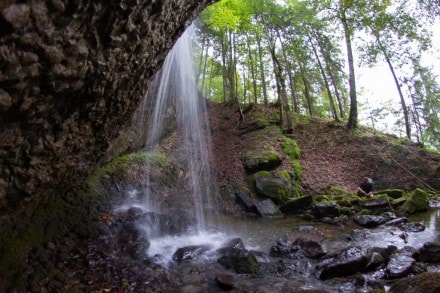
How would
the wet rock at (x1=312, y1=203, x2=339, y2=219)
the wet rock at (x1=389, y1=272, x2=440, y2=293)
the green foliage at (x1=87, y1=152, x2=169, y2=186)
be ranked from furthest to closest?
1. the wet rock at (x1=312, y1=203, x2=339, y2=219)
2. the green foliage at (x1=87, y1=152, x2=169, y2=186)
3. the wet rock at (x1=389, y1=272, x2=440, y2=293)

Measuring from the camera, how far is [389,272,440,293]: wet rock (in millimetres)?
3736

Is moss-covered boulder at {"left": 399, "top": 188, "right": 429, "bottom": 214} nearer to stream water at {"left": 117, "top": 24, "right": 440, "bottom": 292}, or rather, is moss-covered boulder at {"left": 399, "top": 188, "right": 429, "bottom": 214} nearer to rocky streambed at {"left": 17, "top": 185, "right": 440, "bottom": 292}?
→ stream water at {"left": 117, "top": 24, "right": 440, "bottom": 292}

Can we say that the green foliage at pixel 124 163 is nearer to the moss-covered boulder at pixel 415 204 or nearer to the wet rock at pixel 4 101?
the wet rock at pixel 4 101

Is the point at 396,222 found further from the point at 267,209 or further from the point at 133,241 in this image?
the point at 133,241

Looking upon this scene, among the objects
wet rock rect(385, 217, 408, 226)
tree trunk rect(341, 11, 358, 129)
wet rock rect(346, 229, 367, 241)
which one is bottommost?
wet rock rect(346, 229, 367, 241)

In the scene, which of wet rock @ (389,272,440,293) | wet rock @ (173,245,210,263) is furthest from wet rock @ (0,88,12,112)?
wet rock @ (389,272,440,293)

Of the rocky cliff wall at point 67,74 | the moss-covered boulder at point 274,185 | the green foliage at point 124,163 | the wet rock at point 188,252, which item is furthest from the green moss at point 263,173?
the rocky cliff wall at point 67,74

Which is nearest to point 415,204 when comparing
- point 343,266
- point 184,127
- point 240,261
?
point 343,266

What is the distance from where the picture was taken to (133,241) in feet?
22.5

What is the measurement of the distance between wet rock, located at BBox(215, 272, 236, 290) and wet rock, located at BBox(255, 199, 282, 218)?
5.51m

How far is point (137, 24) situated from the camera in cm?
405

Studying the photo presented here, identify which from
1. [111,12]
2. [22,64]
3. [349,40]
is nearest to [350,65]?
[349,40]

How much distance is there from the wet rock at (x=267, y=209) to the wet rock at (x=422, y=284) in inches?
257

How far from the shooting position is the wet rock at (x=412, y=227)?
836 cm
